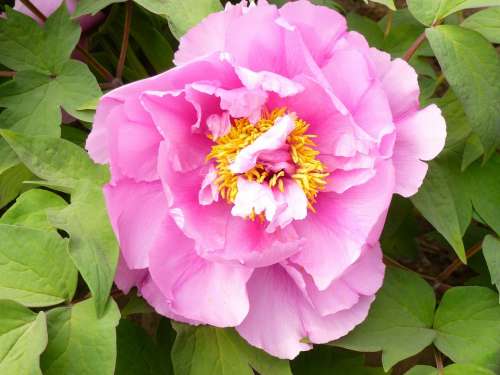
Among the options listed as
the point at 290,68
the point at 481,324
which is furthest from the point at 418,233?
the point at 290,68

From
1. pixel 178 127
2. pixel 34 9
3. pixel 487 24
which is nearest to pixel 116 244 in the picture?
pixel 178 127

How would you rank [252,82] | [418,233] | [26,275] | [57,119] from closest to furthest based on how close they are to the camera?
[252,82], [26,275], [57,119], [418,233]

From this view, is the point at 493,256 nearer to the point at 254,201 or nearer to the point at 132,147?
the point at 254,201

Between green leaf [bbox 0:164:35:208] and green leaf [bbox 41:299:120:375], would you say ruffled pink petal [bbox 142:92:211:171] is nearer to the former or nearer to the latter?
green leaf [bbox 41:299:120:375]

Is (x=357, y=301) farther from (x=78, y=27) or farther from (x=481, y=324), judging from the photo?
(x=78, y=27)

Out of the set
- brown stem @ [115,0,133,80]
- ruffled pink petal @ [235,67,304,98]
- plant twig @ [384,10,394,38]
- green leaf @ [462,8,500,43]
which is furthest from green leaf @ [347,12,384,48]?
ruffled pink petal @ [235,67,304,98]

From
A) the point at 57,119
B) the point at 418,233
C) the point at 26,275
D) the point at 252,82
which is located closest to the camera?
the point at 252,82

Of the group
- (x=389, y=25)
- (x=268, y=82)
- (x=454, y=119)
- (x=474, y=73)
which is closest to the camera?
(x=268, y=82)
